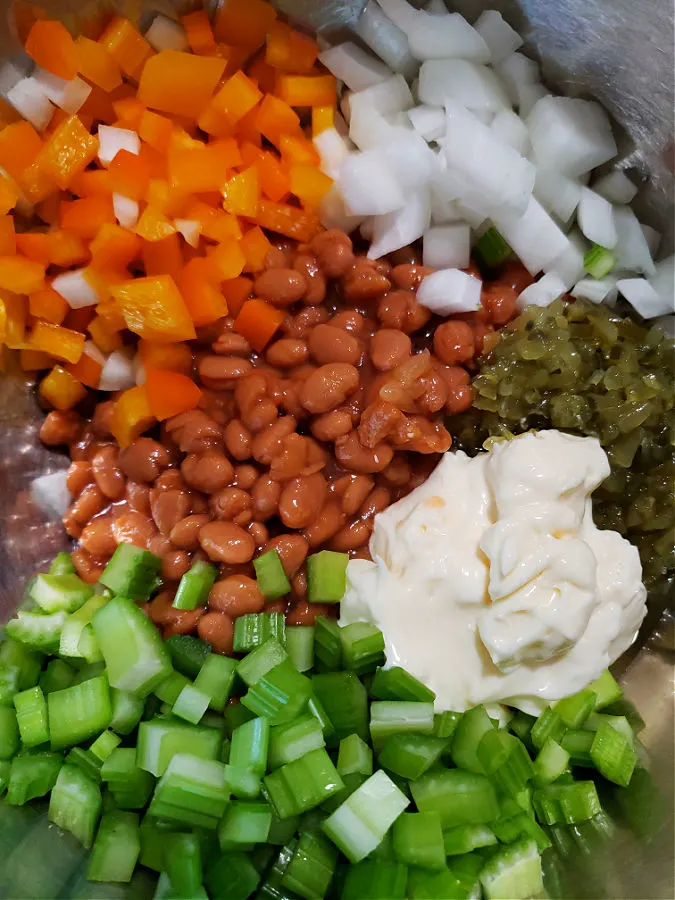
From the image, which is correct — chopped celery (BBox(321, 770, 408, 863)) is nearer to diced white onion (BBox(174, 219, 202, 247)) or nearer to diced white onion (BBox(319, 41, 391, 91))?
diced white onion (BBox(174, 219, 202, 247))

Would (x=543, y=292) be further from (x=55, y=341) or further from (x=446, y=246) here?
(x=55, y=341)

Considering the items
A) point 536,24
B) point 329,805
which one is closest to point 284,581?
point 329,805

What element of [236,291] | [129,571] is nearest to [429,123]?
[236,291]

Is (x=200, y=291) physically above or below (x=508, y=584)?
above

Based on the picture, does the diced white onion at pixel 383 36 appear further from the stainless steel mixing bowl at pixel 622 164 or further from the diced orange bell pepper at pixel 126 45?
the diced orange bell pepper at pixel 126 45

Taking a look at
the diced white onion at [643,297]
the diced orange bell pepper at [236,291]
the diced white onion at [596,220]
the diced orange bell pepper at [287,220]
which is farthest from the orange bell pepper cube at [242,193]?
the diced white onion at [643,297]

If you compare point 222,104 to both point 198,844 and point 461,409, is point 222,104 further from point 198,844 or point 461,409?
point 198,844

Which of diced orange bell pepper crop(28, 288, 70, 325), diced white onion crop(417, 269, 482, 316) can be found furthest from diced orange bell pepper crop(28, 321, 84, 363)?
diced white onion crop(417, 269, 482, 316)
